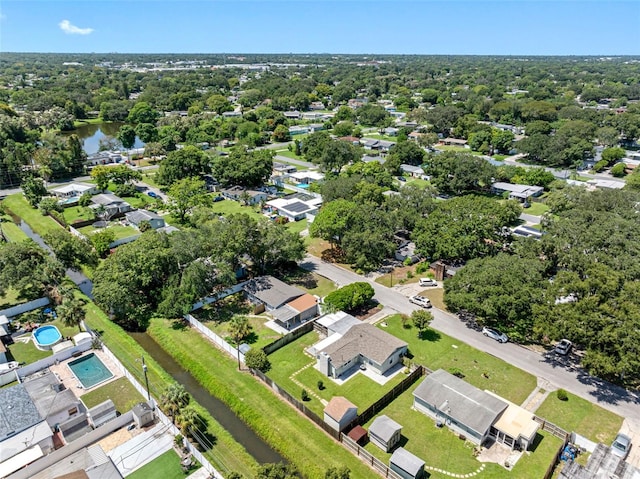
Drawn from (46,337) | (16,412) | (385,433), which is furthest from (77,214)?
(385,433)

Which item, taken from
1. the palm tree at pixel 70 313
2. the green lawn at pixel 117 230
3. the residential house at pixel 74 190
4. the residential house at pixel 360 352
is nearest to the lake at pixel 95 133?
the residential house at pixel 74 190

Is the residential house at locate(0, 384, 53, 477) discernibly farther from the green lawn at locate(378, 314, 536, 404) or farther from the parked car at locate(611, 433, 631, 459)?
the parked car at locate(611, 433, 631, 459)

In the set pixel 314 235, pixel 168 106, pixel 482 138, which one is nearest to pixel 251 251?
pixel 314 235

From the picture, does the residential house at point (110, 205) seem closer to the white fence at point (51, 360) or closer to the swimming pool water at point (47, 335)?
the swimming pool water at point (47, 335)

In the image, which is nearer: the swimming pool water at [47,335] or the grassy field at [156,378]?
the grassy field at [156,378]

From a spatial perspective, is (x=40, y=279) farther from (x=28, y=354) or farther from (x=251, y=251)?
(x=251, y=251)

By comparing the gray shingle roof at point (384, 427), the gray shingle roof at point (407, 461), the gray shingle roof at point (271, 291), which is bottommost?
the gray shingle roof at point (384, 427)

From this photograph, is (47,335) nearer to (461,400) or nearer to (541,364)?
(461,400)
